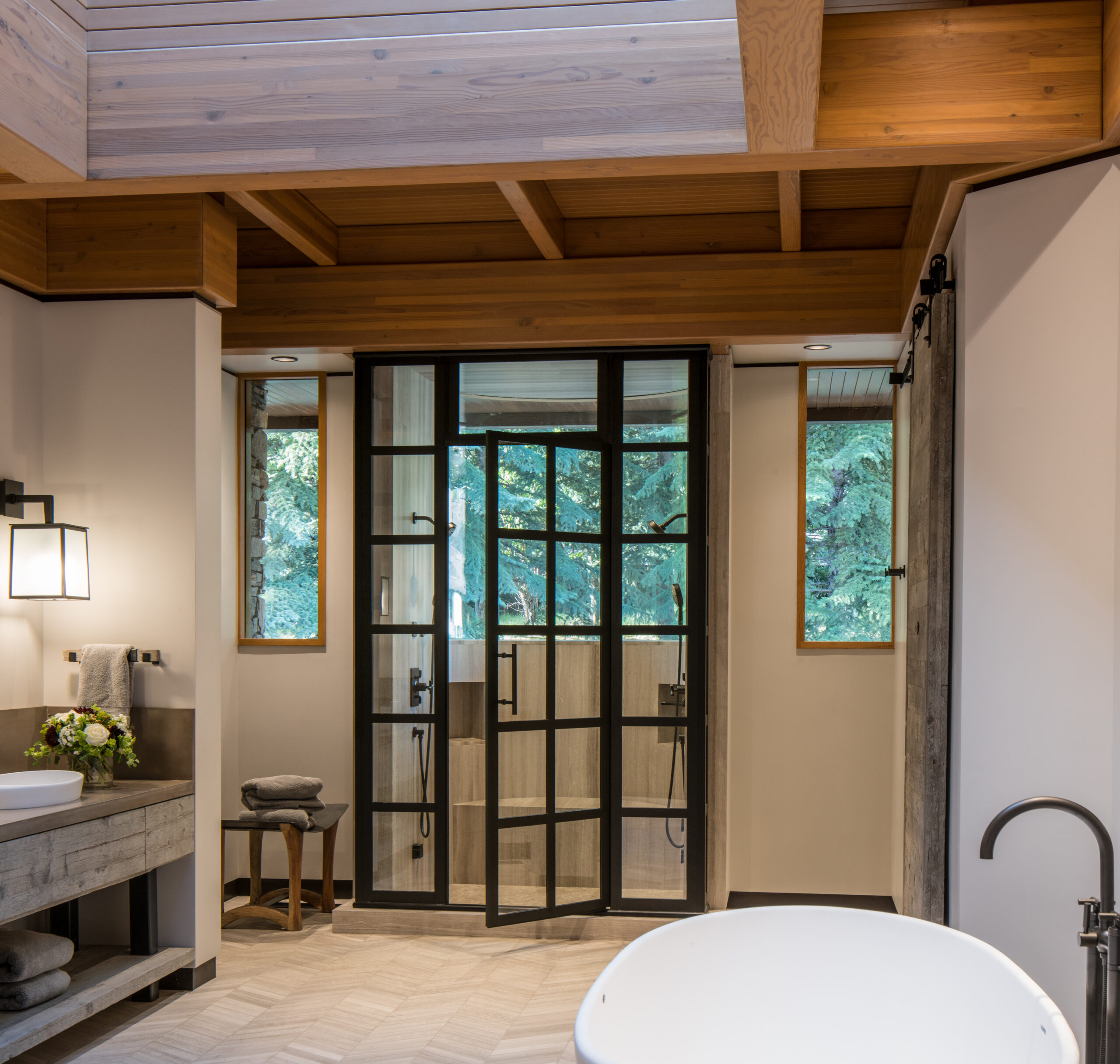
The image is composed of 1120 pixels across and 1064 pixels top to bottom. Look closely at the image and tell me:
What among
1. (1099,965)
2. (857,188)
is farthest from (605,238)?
(1099,965)

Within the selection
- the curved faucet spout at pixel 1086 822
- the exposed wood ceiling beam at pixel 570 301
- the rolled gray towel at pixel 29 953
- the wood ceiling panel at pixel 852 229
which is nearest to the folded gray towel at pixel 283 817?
the rolled gray towel at pixel 29 953

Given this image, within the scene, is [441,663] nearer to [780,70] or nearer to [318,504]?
[318,504]

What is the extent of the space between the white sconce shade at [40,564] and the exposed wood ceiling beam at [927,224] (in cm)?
303

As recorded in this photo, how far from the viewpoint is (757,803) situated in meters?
5.07

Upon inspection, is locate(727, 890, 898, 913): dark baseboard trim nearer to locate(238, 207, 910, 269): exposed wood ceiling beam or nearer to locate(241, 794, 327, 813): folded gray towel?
locate(241, 794, 327, 813): folded gray towel

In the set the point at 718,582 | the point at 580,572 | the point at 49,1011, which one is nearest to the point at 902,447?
the point at 718,582

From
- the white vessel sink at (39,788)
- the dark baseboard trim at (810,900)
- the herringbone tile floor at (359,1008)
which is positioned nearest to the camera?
the white vessel sink at (39,788)

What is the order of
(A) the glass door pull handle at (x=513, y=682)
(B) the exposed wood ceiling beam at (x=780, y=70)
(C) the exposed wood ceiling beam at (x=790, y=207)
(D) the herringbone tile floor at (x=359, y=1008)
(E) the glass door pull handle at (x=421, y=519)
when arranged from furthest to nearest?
1. (E) the glass door pull handle at (x=421, y=519)
2. (A) the glass door pull handle at (x=513, y=682)
3. (C) the exposed wood ceiling beam at (x=790, y=207)
4. (D) the herringbone tile floor at (x=359, y=1008)
5. (B) the exposed wood ceiling beam at (x=780, y=70)

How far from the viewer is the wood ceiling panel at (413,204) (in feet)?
13.6

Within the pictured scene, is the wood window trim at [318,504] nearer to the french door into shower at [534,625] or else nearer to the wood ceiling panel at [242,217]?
the french door into shower at [534,625]

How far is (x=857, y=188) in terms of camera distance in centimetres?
400

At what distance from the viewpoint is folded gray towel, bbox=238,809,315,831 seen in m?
4.53

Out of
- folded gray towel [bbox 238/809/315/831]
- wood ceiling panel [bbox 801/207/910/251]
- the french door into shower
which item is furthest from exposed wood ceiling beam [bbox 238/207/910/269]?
folded gray towel [bbox 238/809/315/831]

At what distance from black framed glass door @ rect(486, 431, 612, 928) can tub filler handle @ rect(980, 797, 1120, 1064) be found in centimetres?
240
